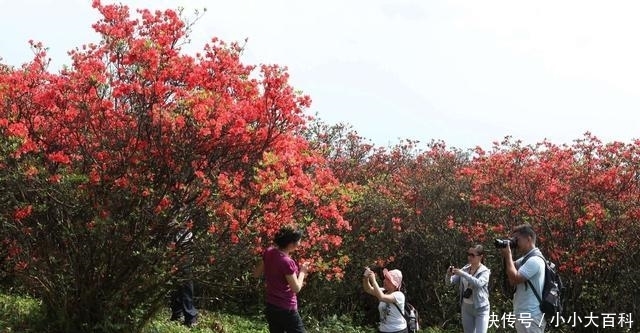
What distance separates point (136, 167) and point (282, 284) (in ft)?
5.76

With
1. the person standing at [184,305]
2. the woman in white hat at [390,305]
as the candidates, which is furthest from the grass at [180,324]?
the woman in white hat at [390,305]

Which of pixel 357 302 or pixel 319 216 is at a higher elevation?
pixel 319 216

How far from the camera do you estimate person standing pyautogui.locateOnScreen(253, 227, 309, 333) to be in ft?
16.3

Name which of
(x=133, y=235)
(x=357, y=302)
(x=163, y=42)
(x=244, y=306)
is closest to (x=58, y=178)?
(x=133, y=235)

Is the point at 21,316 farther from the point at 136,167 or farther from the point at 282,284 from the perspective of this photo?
the point at 282,284

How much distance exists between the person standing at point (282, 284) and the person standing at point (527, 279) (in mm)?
1690

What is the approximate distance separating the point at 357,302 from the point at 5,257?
5765 millimetres

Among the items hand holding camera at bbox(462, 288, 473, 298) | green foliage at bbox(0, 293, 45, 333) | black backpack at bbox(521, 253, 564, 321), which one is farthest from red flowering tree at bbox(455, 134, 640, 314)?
green foliage at bbox(0, 293, 45, 333)

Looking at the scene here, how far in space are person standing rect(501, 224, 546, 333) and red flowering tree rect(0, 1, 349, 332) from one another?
6.72ft

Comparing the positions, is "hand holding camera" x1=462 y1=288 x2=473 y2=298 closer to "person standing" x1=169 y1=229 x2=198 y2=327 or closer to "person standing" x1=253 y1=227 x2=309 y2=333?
"person standing" x1=253 y1=227 x2=309 y2=333

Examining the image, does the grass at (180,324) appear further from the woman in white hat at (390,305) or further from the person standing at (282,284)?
the woman in white hat at (390,305)

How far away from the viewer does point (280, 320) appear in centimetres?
502

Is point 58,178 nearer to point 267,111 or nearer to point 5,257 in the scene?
point 267,111

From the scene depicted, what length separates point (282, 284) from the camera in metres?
4.97
